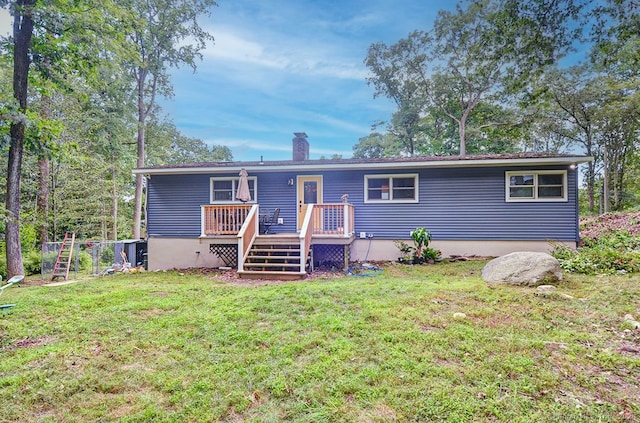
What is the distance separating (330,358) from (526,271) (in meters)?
4.65

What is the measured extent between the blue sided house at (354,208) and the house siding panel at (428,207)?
1.2 inches

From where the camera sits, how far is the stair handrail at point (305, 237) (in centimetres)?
773

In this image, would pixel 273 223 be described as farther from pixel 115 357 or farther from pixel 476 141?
pixel 476 141

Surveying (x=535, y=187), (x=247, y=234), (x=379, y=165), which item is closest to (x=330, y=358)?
(x=247, y=234)

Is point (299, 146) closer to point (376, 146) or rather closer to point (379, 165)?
point (379, 165)

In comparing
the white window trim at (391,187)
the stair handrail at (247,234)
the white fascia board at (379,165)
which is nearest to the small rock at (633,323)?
A: the white fascia board at (379,165)

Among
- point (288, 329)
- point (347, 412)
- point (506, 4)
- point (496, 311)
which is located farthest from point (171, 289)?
point (506, 4)

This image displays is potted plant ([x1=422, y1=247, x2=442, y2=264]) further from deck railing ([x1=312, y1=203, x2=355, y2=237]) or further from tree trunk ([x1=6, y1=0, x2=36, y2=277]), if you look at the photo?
tree trunk ([x1=6, y1=0, x2=36, y2=277])

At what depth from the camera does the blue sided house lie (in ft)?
28.9

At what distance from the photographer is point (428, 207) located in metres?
9.94

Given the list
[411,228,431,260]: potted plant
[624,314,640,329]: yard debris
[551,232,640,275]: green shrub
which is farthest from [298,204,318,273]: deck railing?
[551,232,640,275]: green shrub

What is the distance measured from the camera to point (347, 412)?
239cm

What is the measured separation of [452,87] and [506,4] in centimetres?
1701

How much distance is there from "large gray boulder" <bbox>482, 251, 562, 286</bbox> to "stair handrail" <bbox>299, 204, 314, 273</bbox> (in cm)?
406
